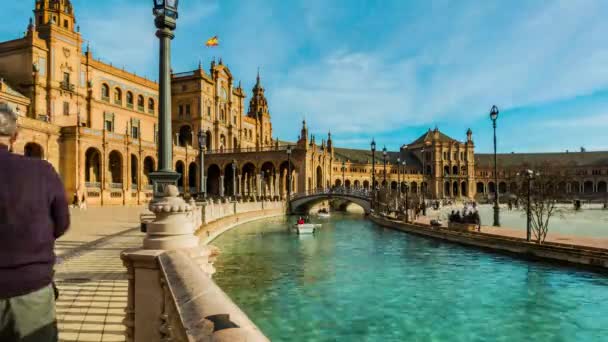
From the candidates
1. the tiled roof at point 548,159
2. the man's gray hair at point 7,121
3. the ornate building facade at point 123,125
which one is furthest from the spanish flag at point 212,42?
the tiled roof at point 548,159

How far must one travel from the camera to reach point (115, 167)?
5403 centimetres

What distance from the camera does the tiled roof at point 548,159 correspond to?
122812 millimetres

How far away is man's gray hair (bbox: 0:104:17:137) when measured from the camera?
3104 millimetres

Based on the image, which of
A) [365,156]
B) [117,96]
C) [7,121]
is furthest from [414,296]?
[365,156]

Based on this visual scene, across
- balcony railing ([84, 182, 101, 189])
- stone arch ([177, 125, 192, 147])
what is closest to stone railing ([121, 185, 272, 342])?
balcony railing ([84, 182, 101, 189])

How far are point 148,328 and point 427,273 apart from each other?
1514 cm

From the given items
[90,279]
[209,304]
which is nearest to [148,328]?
[209,304]

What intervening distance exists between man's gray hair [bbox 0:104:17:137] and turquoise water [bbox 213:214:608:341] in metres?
9.24

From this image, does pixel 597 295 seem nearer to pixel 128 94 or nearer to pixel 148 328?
pixel 148 328

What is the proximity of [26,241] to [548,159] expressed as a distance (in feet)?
475

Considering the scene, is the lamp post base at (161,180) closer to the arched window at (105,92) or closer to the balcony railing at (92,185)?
the balcony railing at (92,185)

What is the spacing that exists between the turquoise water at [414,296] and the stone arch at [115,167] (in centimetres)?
3449

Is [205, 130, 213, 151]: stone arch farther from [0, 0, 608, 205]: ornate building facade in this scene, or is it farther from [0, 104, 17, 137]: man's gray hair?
[0, 104, 17, 137]: man's gray hair

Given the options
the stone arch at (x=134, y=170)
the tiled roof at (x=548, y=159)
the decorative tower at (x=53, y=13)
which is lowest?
the stone arch at (x=134, y=170)
